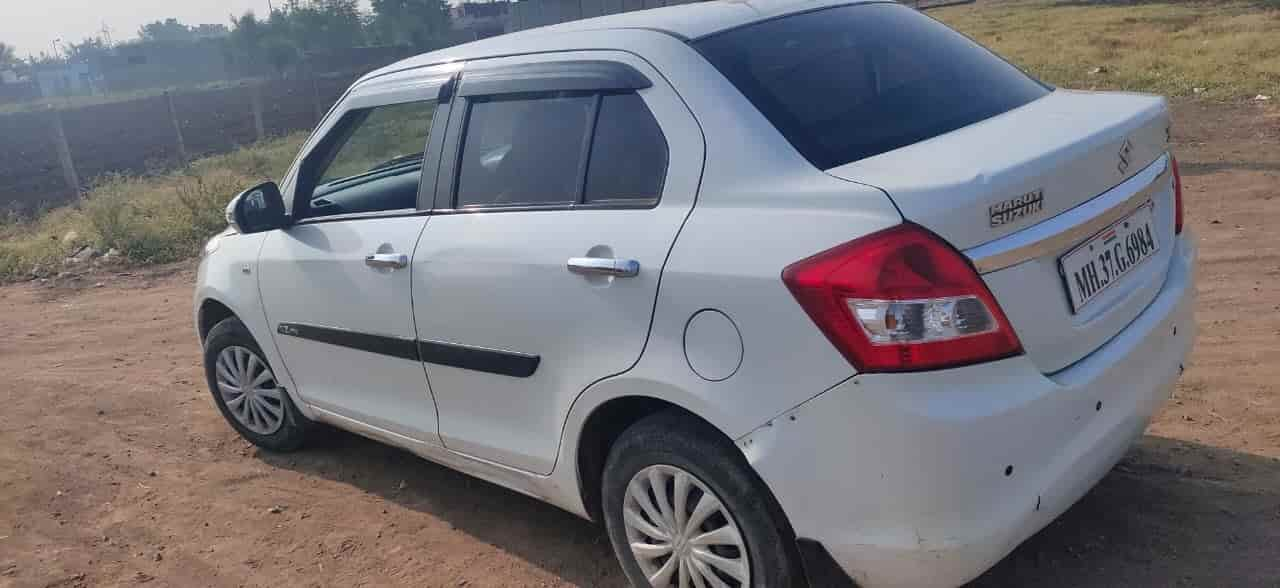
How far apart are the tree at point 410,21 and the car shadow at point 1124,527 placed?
45247 millimetres

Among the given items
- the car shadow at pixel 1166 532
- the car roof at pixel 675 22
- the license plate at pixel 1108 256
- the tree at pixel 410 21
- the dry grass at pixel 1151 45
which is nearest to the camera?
the license plate at pixel 1108 256

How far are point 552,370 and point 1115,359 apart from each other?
60.2 inches

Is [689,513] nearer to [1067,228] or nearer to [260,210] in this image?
[1067,228]

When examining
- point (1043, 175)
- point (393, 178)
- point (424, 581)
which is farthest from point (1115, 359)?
point (393, 178)

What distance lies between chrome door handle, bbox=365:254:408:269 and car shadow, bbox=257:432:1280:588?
42.4 inches

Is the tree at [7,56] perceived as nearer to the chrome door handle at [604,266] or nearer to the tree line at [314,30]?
the tree line at [314,30]

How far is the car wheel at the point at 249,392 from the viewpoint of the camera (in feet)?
15.4

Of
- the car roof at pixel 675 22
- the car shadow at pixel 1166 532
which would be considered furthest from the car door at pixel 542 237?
the car shadow at pixel 1166 532

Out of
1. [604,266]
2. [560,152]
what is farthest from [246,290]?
[604,266]

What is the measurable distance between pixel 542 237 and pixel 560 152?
0.31 meters

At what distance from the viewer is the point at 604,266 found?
282 cm

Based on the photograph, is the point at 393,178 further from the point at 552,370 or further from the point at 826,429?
the point at 826,429

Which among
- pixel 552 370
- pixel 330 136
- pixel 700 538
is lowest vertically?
pixel 700 538

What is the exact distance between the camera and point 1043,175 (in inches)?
98.3
